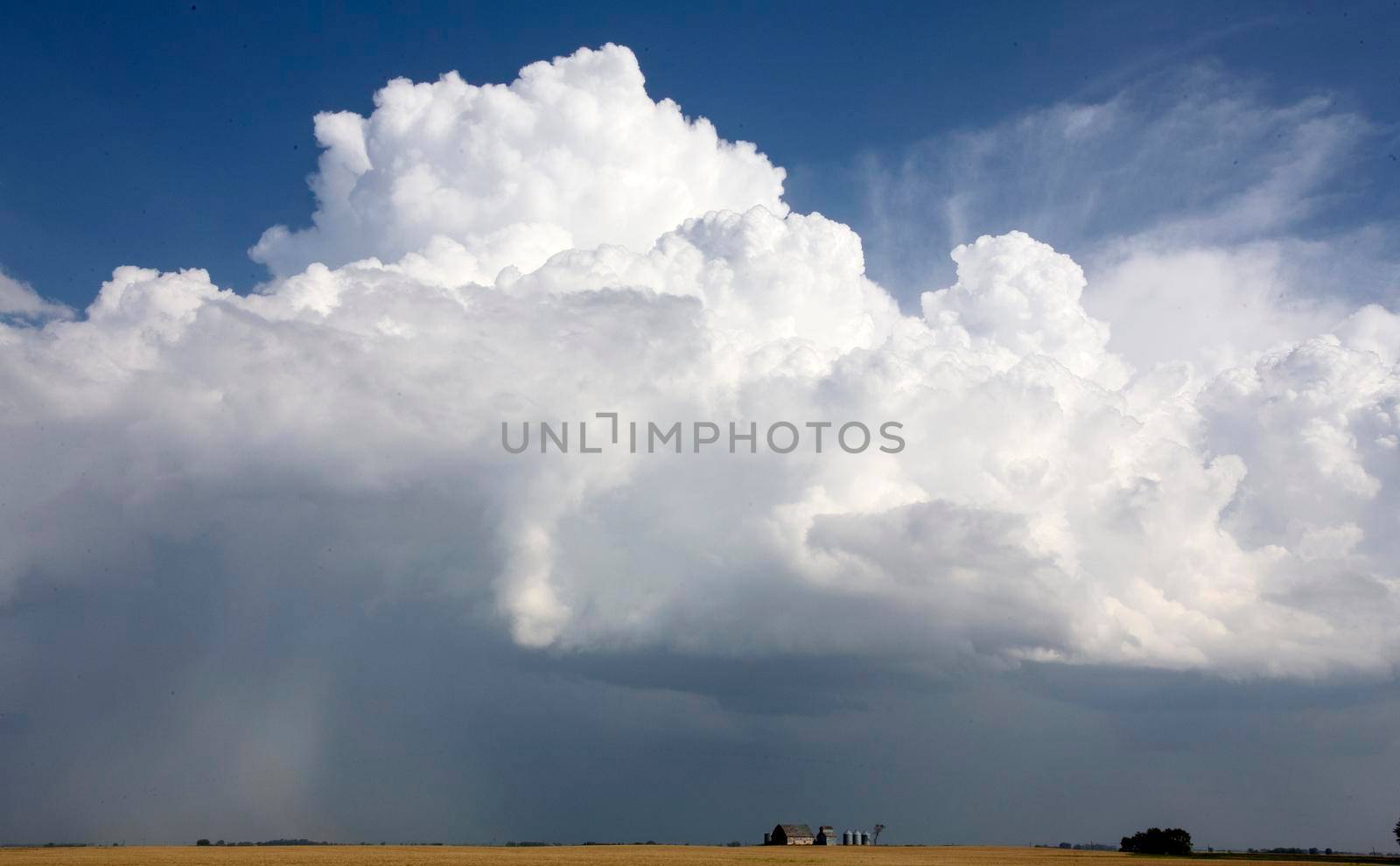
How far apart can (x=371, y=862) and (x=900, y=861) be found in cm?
6289

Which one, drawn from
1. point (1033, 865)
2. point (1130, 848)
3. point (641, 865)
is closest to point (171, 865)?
point (641, 865)

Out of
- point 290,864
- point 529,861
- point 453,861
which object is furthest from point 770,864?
point 290,864

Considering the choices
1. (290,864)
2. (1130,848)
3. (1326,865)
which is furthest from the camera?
(1130,848)

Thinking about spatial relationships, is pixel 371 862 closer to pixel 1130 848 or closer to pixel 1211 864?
pixel 1211 864

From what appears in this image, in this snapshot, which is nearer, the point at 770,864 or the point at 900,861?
the point at 770,864

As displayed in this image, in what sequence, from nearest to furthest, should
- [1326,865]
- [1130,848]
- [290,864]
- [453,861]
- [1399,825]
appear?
1. [290,864]
2. [453,861]
3. [1326,865]
4. [1399,825]
5. [1130,848]

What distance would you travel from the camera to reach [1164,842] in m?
180

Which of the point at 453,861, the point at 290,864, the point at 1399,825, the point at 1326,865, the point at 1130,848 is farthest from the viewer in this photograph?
the point at 1130,848

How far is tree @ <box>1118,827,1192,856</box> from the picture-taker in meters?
178

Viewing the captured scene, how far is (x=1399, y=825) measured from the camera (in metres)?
161

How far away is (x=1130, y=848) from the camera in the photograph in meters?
190

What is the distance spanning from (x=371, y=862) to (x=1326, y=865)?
360ft

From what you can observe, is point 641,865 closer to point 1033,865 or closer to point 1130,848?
point 1033,865

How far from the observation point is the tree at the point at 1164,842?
584 ft
